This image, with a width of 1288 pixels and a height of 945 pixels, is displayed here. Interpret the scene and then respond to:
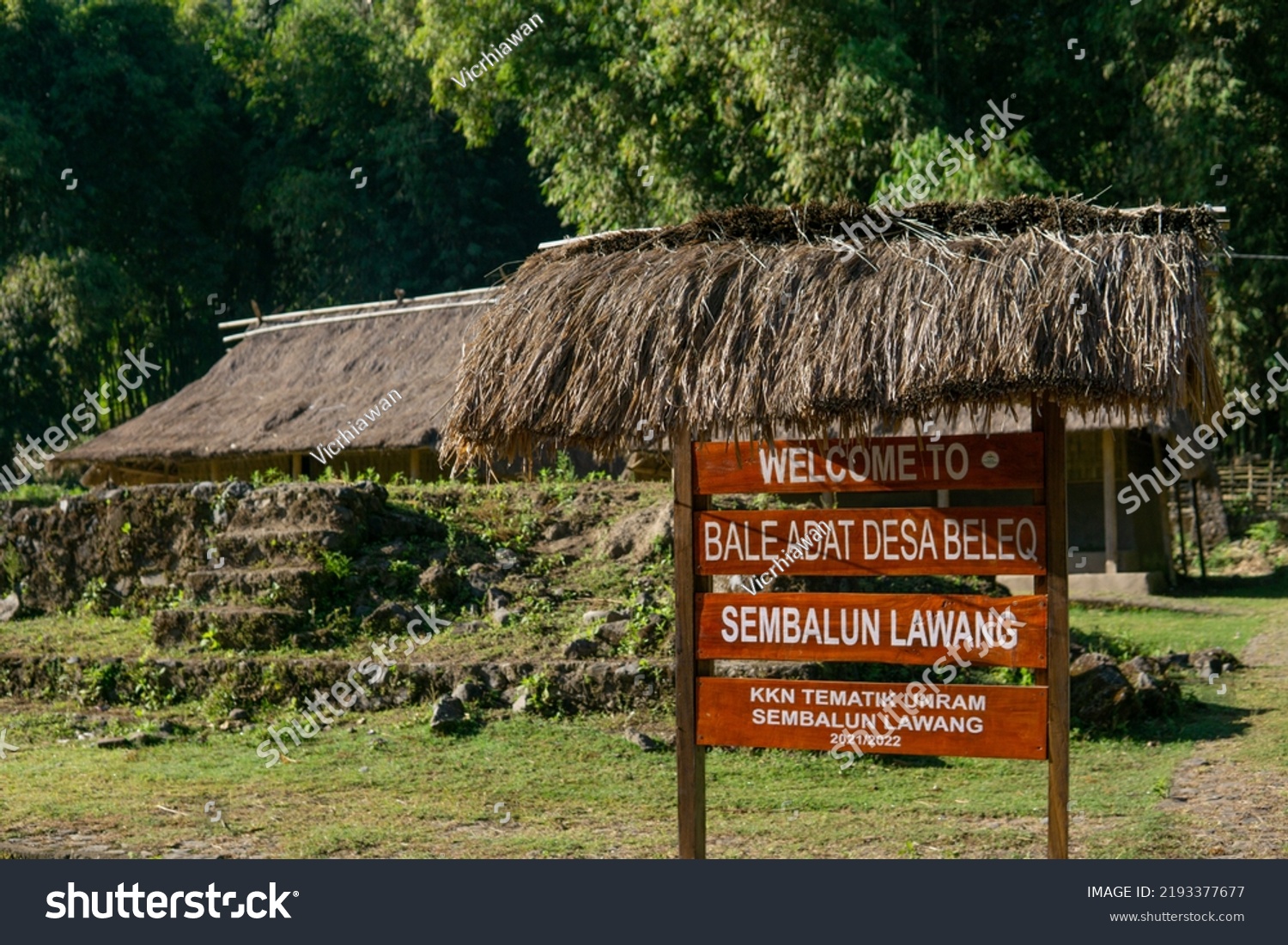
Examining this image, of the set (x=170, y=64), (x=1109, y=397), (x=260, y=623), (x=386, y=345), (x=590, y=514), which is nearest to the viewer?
(x=1109, y=397)

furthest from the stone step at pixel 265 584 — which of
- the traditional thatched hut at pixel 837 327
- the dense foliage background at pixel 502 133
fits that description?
the dense foliage background at pixel 502 133

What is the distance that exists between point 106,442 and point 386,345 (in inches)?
175

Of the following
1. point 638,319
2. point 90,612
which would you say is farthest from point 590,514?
point 638,319

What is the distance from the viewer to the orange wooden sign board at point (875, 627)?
199 inches

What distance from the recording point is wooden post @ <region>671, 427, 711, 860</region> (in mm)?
5523

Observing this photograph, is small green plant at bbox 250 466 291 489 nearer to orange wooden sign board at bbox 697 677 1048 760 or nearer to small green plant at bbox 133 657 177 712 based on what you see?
small green plant at bbox 133 657 177 712

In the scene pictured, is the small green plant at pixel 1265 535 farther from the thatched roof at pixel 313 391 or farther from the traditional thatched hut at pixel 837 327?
the traditional thatched hut at pixel 837 327

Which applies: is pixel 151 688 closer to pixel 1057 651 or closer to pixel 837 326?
pixel 837 326

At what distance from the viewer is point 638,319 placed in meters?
5.44

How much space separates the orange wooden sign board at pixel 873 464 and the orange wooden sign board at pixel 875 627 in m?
0.43

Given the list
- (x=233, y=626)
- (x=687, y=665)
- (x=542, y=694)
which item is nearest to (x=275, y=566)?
(x=233, y=626)

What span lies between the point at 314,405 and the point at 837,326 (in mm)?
14606

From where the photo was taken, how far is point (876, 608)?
5.25m
